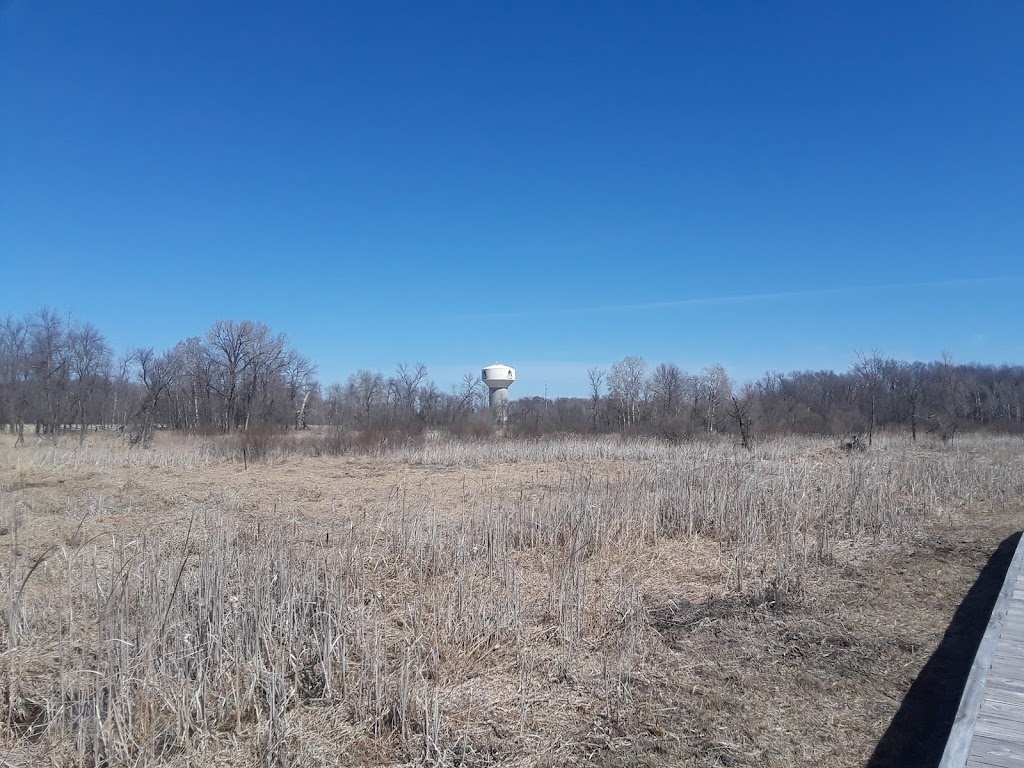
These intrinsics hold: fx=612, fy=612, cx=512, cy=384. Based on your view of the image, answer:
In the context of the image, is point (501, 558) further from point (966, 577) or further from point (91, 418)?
point (91, 418)

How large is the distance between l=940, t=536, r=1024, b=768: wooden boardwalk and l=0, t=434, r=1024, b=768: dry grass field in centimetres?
51

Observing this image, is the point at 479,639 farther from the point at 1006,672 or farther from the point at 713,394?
the point at 713,394

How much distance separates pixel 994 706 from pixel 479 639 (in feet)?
10.2

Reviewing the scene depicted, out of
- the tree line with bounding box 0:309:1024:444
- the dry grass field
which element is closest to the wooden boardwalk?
the dry grass field

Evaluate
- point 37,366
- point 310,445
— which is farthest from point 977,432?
point 37,366

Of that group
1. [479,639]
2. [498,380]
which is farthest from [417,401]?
[479,639]

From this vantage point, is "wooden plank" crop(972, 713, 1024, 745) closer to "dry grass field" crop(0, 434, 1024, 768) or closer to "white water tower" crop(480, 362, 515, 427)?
"dry grass field" crop(0, 434, 1024, 768)

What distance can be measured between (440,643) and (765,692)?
7.14 feet

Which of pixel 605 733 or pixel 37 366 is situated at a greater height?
pixel 37 366

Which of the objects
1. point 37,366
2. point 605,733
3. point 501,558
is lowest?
point 605,733

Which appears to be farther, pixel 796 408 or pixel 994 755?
pixel 796 408

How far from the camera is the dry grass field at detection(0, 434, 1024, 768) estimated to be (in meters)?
3.23

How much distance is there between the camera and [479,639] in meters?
4.38

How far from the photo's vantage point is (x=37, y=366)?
109 ft
